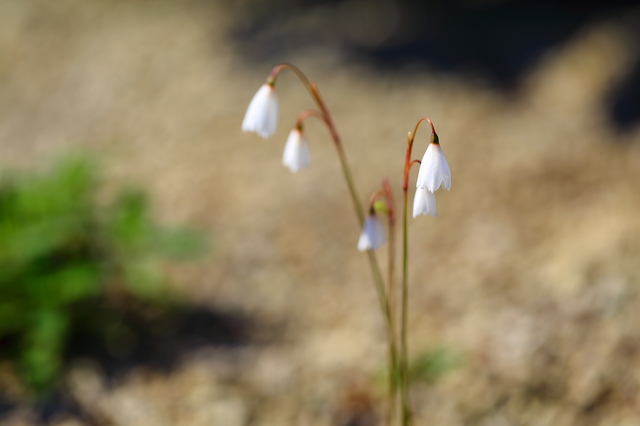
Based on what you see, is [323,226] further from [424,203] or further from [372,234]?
[424,203]

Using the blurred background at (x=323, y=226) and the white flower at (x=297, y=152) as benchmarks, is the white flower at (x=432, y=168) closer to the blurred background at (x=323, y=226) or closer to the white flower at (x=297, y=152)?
the white flower at (x=297, y=152)

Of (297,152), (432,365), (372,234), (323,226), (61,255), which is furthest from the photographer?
(323,226)

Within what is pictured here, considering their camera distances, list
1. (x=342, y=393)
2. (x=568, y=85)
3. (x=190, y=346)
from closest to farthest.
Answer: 1. (x=342, y=393)
2. (x=190, y=346)
3. (x=568, y=85)

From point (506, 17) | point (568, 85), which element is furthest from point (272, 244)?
point (506, 17)

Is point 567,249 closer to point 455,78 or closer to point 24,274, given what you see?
point 455,78

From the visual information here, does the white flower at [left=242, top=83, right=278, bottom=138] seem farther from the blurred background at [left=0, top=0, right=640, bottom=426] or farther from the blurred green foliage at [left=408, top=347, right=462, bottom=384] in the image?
the blurred green foliage at [left=408, top=347, right=462, bottom=384]

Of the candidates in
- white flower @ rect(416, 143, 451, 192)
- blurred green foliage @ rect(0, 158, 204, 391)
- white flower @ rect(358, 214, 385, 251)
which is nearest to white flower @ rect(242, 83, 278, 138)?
white flower @ rect(358, 214, 385, 251)

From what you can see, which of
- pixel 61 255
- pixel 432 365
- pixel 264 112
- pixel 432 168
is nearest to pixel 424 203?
pixel 432 168
